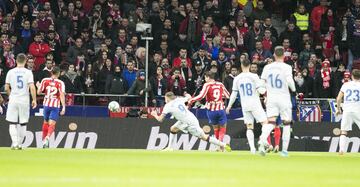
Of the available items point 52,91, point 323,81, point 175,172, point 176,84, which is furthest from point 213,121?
point 175,172

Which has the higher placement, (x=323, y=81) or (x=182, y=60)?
(x=182, y=60)

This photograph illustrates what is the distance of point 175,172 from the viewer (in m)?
15.3

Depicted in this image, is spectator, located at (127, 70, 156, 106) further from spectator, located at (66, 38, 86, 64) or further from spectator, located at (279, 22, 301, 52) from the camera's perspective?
spectator, located at (279, 22, 301, 52)

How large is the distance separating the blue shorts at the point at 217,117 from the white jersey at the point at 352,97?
4518mm

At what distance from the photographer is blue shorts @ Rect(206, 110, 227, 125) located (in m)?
28.4

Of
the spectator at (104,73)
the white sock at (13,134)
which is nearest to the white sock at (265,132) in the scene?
the white sock at (13,134)

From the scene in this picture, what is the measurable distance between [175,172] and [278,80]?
712 cm

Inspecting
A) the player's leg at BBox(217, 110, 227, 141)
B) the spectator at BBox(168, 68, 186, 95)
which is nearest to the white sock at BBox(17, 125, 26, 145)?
the player's leg at BBox(217, 110, 227, 141)

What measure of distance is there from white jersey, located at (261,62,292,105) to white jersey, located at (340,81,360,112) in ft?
10.7

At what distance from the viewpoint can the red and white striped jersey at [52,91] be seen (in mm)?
27297

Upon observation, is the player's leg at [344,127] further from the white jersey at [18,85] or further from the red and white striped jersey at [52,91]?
the white jersey at [18,85]

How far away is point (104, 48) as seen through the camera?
32750mm

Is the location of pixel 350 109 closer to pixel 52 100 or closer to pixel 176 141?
pixel 176 141

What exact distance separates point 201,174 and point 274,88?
747 centimetres
